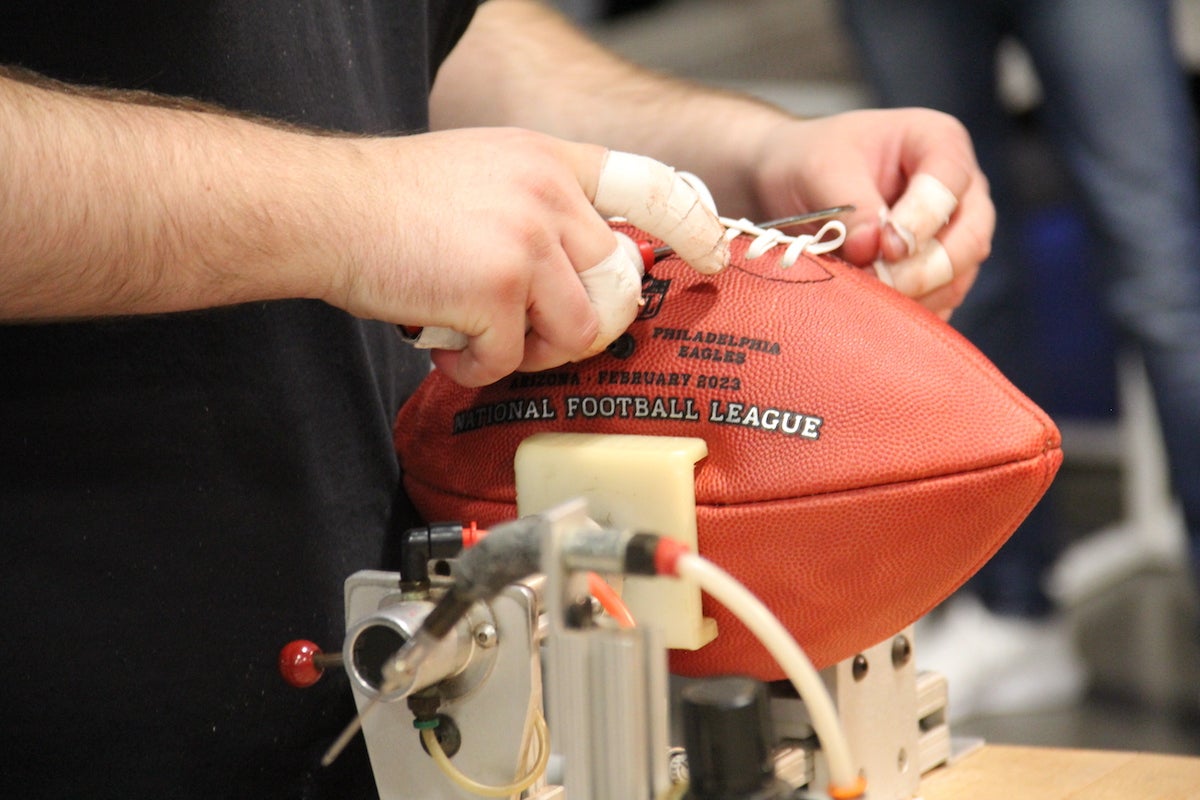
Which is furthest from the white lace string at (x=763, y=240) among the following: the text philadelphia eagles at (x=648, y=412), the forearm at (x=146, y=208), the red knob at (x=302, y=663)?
the red knob at (x=302, y=663)

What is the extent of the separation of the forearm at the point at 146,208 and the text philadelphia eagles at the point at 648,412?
15cm

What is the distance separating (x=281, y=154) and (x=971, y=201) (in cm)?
56

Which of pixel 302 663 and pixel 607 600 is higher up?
pixel 607 600

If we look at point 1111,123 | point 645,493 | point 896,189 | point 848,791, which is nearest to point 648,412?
point 645,493

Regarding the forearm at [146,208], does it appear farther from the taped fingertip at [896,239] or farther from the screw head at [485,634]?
the taped fingertip at [896,239]

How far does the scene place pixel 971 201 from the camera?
1093mm

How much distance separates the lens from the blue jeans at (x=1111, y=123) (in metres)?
2.08

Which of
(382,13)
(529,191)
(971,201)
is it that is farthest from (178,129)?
(971,201)

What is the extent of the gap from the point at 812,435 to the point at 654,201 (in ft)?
0.54

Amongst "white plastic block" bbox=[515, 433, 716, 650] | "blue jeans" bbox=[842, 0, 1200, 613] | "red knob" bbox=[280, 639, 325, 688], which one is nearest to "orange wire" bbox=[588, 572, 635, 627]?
"white plastic block" bbox=[515, 433, 716, 650]

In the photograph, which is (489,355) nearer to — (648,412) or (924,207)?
(648,412)

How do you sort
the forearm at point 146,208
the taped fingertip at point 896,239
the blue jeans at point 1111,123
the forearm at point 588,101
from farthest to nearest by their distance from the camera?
the blue jeans at point 1111,123
the forearm at point 588,101
the taped fingertip at point 896,239
the forearm at point 146,208

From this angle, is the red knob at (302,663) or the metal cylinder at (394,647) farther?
the red knob at (302,663)

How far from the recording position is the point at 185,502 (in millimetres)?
942
